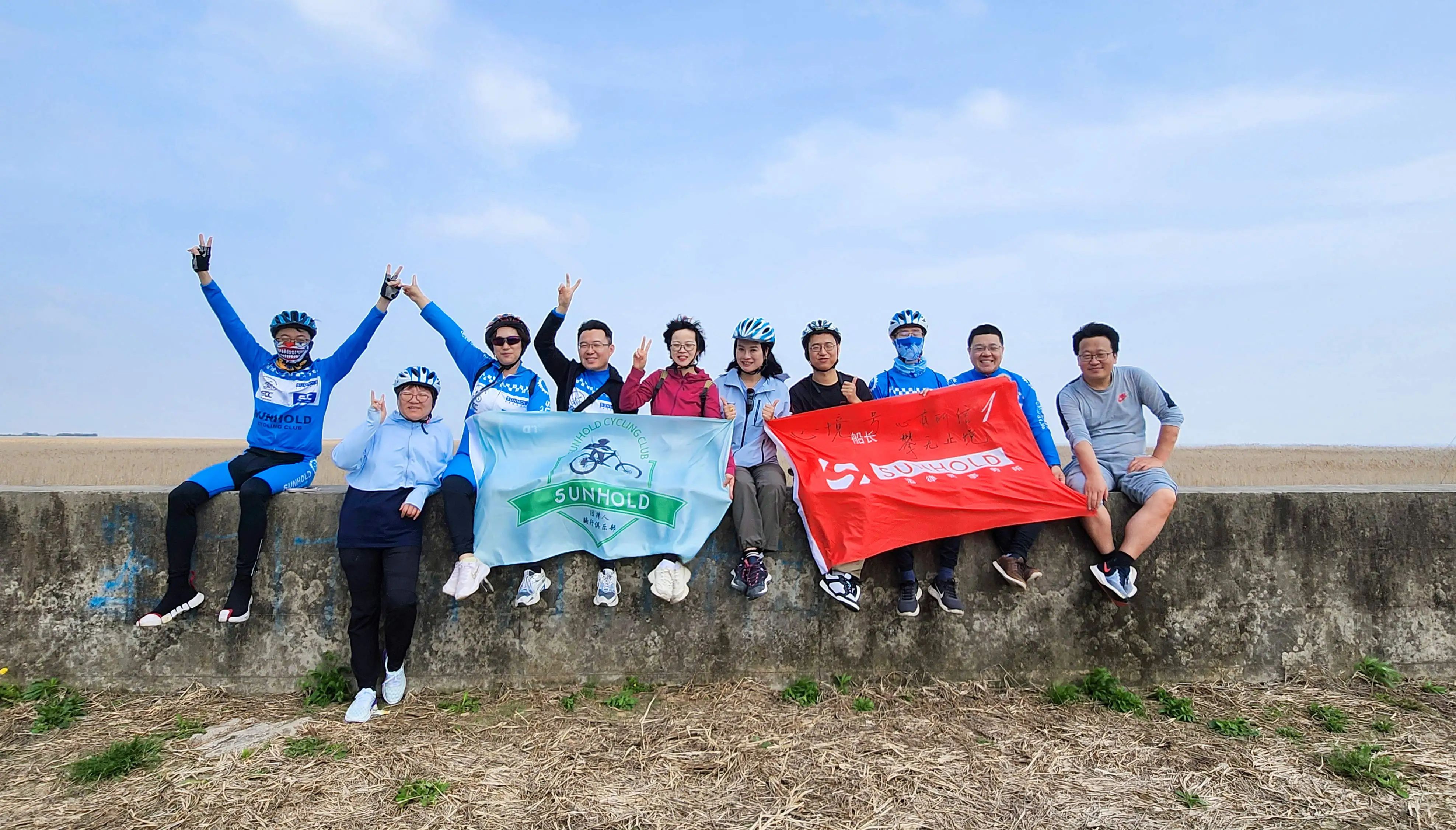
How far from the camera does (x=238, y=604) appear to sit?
4789mm

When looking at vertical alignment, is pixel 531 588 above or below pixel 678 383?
below

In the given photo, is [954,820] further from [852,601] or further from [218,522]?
[218,522]

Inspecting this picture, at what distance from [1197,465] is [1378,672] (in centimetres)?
2406

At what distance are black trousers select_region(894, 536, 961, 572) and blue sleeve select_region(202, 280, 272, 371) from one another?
501cm

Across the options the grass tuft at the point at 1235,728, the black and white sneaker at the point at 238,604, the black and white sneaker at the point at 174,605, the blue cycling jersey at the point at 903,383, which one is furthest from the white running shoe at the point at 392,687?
the grass tuft at the point at 1235,728

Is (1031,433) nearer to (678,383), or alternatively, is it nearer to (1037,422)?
(1037,422)

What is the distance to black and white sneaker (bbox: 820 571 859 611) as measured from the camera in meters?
4.82

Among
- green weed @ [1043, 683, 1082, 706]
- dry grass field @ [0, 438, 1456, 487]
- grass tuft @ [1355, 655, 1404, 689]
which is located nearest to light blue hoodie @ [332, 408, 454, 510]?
green weed @ [1043, 683, 1082, 706]

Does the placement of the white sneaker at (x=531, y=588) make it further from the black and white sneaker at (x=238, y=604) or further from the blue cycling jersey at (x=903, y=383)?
the blue cycling jersey at (x=903, y=383)

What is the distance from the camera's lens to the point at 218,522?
16.5 feet

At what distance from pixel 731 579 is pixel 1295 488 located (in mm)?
4346

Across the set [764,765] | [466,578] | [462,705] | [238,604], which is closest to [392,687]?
[462,705]

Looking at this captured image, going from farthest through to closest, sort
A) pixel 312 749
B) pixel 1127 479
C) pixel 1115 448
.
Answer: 1. pixel 1115 448
2. pixel 1127 479
3. pixel 312 749

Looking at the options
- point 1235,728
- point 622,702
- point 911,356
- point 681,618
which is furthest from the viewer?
point 911,356
